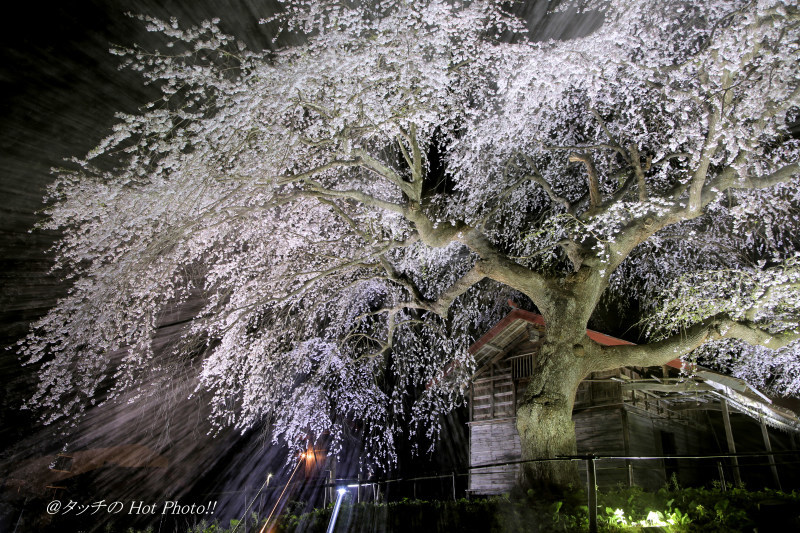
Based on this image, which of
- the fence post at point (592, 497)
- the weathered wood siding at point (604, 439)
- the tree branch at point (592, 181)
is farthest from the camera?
the weathered wood siding at point (604, 439)

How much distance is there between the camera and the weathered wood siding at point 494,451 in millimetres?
14281

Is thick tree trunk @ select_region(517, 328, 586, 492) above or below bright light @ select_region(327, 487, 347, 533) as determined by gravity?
above

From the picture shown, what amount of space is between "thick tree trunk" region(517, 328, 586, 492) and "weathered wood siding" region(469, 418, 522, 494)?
5.78 meters

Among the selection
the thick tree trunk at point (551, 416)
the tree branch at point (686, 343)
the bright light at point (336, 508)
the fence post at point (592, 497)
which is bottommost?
the bright light at point (336, 508)

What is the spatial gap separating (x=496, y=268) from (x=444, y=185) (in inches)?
178

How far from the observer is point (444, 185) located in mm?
13586

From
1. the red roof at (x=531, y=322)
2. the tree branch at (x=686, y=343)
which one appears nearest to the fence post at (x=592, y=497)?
the tree branch at (x=686, y=343)

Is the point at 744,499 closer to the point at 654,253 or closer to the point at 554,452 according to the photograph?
the point at 554,452

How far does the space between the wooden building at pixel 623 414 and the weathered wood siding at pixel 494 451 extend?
0.10 feet

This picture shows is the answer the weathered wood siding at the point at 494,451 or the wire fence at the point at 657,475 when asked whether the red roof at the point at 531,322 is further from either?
the wire fence at the point at 657,475

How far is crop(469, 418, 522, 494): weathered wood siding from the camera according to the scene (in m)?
14.3

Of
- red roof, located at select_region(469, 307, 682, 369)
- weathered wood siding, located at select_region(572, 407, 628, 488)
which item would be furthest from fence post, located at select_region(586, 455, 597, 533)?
weathered wood siding, located at select_region(572, 407, 628, 488)

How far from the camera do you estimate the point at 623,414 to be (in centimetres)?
1265

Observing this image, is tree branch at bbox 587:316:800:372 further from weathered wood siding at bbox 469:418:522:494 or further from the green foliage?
weathered wood siding at bbox 469:418:522:494
